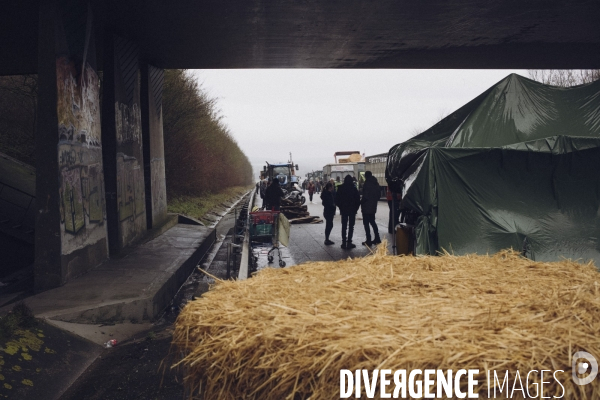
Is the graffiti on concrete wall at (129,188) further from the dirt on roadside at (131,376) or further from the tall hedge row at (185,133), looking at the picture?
the tall hedge row at (185,133)

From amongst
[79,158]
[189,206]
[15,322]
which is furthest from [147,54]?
[189,206]

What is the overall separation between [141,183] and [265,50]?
17.3ft

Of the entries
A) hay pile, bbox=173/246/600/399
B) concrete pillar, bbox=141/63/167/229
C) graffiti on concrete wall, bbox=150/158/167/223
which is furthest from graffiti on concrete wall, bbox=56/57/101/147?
hay pile, bbox=173/246/600/399

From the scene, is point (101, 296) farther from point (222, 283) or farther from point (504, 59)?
point (504, 59)

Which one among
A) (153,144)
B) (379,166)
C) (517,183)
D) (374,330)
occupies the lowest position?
(374,330)

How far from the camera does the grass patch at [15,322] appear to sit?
19.3 feet

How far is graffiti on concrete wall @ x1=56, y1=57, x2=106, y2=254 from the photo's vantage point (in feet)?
29.8

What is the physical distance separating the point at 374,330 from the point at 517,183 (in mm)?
7432

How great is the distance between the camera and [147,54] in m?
15.4

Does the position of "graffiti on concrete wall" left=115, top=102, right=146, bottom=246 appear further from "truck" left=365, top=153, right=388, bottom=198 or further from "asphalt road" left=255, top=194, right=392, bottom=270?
"truck" left=365, top=153, right=388, bottom=198

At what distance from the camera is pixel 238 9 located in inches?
444

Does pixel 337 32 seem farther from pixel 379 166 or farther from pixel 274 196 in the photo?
pixel 379 166

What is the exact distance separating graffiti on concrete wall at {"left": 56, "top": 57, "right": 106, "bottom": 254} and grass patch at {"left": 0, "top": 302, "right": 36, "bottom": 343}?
8.08 feet

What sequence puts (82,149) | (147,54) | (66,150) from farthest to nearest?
(147,54) → (82,149) → (66,150)
